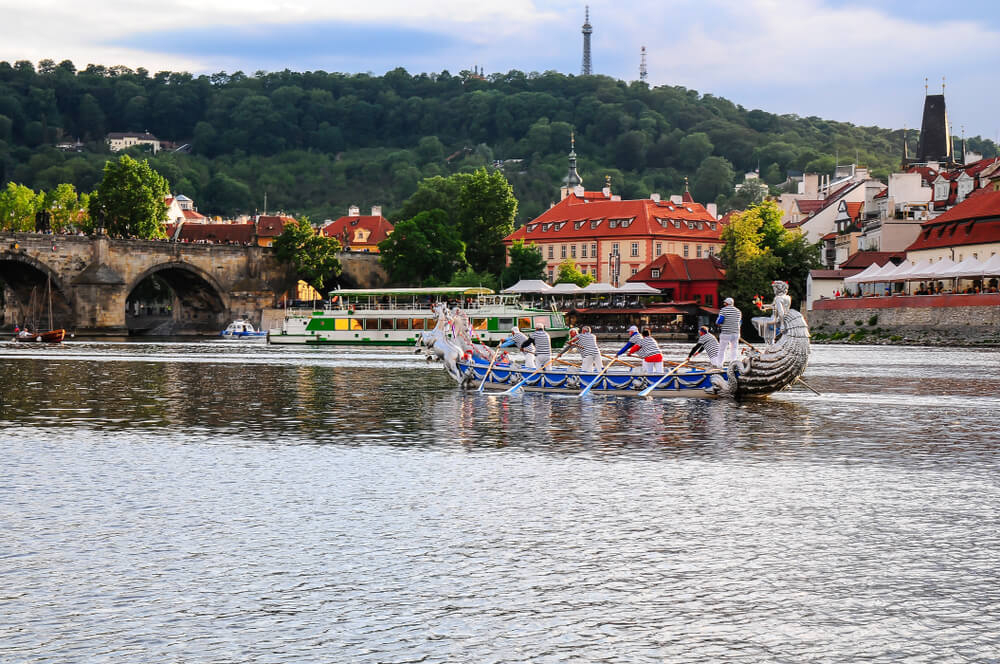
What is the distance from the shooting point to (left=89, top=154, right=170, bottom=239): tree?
11444 cm

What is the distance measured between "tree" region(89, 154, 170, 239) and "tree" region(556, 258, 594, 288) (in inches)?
1632

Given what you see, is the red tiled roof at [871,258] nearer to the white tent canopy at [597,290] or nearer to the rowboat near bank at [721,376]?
the white tent canopy at [597,290]

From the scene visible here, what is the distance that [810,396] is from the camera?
114 feet

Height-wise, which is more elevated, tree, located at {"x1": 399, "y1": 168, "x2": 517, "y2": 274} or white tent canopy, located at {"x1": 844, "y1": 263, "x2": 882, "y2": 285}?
tree, located at {"x1": 399, "y1": 168, "x2": 517, "y2": 274}

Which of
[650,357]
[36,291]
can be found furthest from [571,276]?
[650,357]

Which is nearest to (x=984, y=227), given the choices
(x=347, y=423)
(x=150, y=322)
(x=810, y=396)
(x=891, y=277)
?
(x=891, y=277)

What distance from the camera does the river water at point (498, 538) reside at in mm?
9664

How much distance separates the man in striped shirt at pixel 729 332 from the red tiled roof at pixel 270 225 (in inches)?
5111

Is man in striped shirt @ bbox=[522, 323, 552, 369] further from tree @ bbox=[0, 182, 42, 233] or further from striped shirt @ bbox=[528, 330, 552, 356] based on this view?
tree @ bbox=[0, 182, 42, 233]

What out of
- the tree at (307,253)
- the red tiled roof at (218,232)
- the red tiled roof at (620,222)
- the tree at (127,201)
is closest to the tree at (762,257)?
the red tiled roof at (620,222)

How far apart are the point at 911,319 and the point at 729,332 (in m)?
49.3

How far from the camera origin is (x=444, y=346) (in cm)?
3947

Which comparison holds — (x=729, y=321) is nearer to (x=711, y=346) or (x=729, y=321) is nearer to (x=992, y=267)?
(x=711, y=346)

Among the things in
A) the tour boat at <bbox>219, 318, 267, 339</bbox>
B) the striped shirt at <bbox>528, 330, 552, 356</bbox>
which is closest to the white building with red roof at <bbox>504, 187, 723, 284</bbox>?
the tour boat at <bbox>219, 318, 267, 339</bbox>
